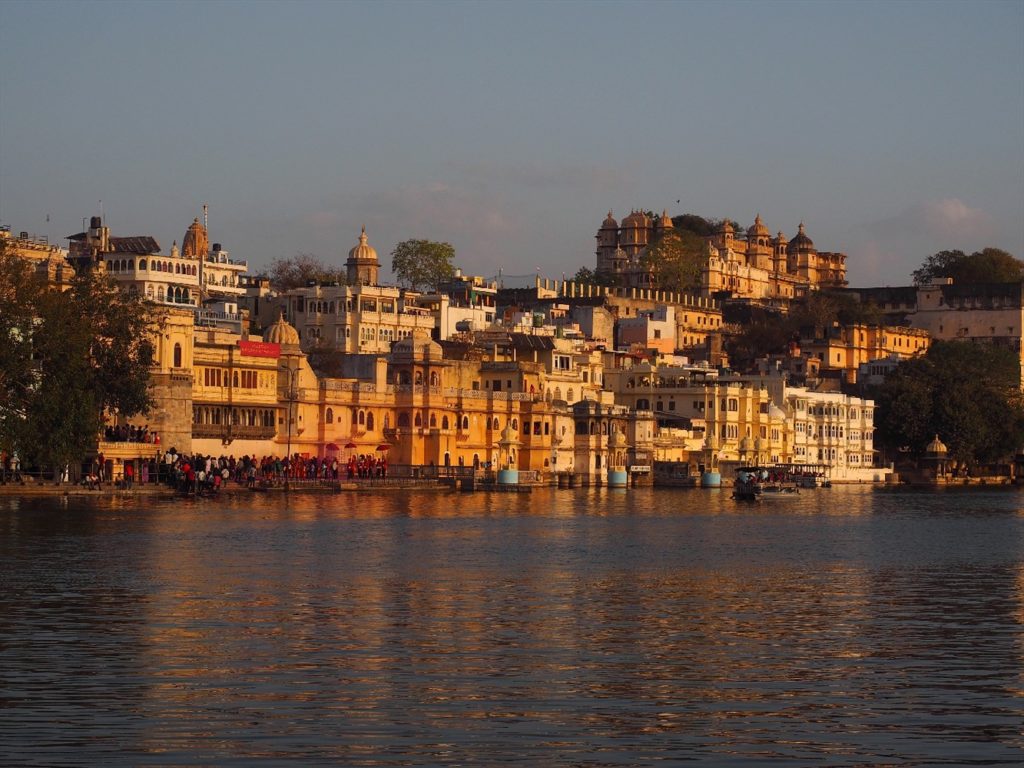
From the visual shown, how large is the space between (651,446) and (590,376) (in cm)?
740

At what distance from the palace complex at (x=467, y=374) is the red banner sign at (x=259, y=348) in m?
0.08

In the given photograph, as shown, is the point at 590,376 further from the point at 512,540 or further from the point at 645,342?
the point at 512,540

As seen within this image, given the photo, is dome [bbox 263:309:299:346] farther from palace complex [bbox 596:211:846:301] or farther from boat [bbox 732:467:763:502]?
palace complex [bbox 596:211:846:301]

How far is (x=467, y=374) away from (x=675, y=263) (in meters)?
69.3

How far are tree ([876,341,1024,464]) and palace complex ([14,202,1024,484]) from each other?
2771 mm

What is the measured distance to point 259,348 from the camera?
302 ft

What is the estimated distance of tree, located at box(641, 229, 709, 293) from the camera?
174 m

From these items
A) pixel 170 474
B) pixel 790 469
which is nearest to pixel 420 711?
pixel 170 474

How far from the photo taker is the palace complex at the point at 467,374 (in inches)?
3573

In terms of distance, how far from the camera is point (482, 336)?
119125 mm

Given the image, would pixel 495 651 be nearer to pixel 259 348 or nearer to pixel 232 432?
pixel 232 432

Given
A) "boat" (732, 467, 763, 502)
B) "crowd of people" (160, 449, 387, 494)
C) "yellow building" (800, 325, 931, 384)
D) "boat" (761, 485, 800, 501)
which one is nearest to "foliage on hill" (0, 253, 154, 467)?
"crowd of people" (160, 449, 387, 494)

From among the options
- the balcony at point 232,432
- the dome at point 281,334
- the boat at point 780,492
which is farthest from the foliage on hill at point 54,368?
the boat at point 780,492

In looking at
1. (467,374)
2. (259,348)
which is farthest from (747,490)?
(259,348)
